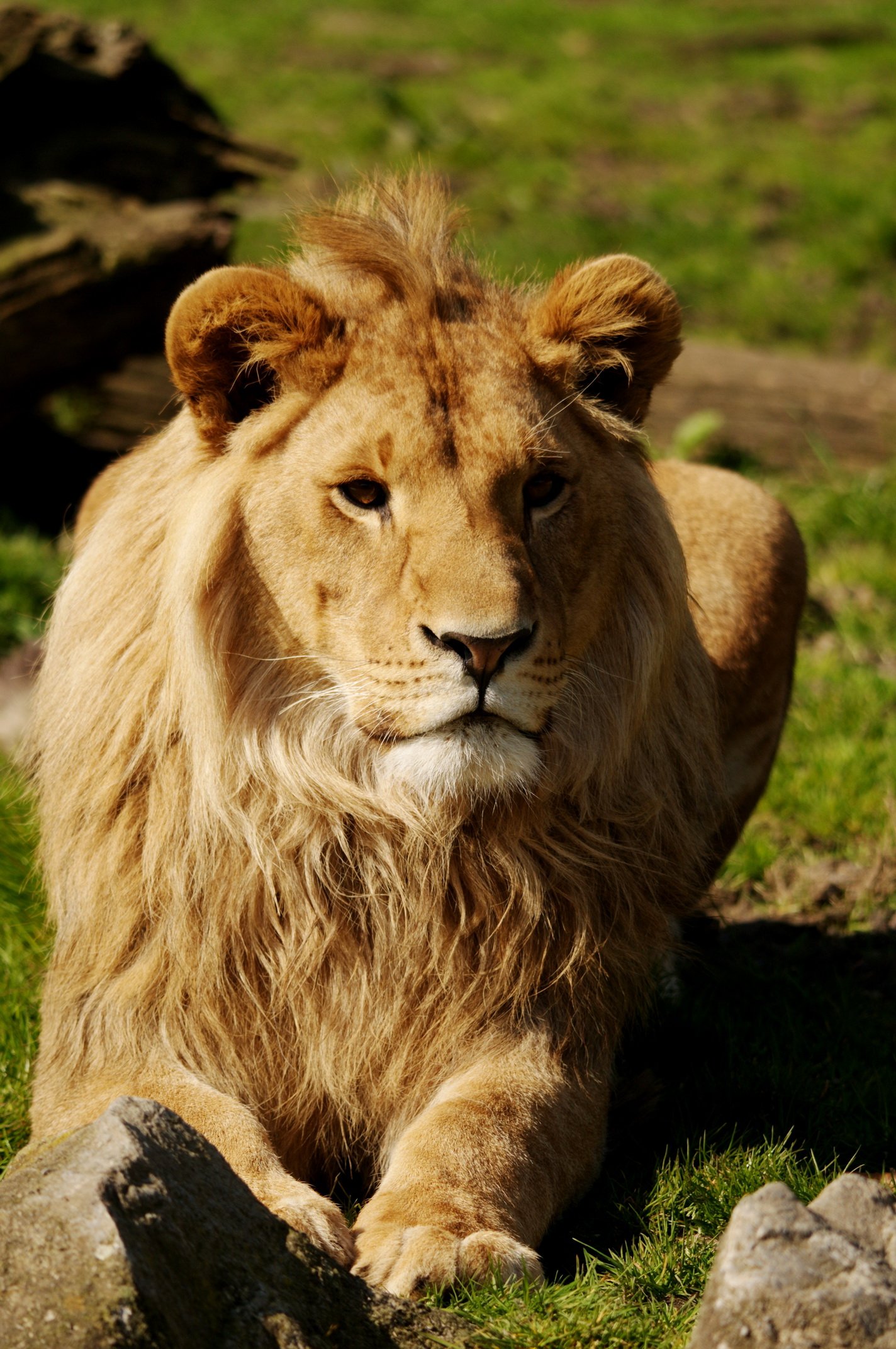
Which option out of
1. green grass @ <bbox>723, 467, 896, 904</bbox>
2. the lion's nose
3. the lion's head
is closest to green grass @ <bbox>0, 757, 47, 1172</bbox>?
the lion's head

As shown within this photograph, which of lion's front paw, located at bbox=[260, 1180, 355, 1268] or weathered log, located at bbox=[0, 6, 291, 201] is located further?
weathered log, located at bbox=[0, 6, 291, 201]

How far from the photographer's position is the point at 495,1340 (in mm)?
2721

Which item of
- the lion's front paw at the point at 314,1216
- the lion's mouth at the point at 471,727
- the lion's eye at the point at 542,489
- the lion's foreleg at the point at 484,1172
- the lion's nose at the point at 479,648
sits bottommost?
the lion's foreleg at the point at 484,1172

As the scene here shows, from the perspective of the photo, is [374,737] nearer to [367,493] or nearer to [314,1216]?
[367,493]

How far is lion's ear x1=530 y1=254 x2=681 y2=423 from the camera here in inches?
137

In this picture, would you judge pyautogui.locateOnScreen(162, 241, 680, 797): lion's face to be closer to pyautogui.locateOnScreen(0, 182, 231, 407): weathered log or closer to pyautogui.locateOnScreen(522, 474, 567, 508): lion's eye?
pyautogui.locateOnScreen(522, 474, 567, 508): lion's eye

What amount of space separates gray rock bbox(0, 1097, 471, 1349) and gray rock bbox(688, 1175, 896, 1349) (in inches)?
22.0

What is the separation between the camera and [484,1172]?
310 centimetres

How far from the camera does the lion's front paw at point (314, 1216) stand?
111 inches

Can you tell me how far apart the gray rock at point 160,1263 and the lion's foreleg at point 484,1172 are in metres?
0.15

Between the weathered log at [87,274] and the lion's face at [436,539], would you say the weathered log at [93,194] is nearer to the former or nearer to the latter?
the weathered log at [87,274]

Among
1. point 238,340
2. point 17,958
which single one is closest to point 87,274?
point 17,958

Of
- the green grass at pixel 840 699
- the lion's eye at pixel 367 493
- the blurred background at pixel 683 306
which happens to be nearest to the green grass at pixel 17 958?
the blurred background at pixel 683 306

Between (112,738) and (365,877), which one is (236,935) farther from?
(112,738)
